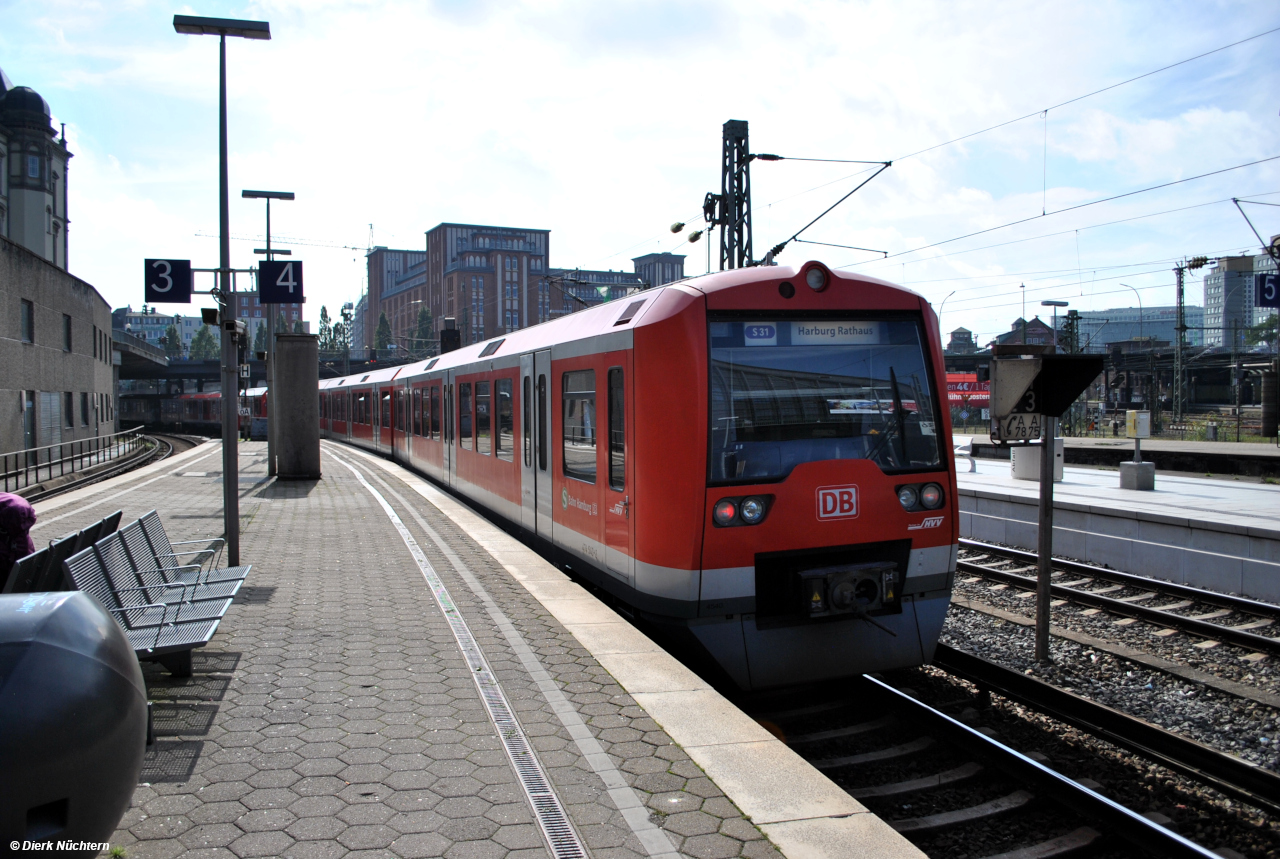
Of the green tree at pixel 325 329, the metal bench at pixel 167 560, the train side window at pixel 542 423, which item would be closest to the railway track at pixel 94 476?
the metal bench at pixel 167 560

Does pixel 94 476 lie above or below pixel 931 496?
below

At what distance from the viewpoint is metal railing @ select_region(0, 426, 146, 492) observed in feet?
62.4

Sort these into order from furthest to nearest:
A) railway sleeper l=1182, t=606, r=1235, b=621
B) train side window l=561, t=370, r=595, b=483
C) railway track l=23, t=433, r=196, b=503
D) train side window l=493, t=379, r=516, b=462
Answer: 1. railway track l=23, t=433, r=196, b=503
2. train side window l=493, t=379, r=516, b=462
3. railway sleeper l=1182, t=606, r=1235, b=621
4. train side window l=561, t=370, r=595, b=483

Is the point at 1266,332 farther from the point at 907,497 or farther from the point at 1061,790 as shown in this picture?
the point at 1061,790

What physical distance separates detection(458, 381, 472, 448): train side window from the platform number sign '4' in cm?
273

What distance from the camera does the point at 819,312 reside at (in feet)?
20.6

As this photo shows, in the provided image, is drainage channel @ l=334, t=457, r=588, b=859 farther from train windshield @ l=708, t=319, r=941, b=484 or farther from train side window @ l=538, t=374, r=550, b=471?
train side window @ l=538, t=374, r=550, b=471

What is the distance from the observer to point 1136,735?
18.5ft

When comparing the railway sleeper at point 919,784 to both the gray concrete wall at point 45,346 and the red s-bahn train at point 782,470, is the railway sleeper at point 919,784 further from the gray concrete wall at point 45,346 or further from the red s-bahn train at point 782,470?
the gray concrete wall at point 45,346

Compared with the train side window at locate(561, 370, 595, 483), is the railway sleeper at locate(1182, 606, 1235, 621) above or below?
below

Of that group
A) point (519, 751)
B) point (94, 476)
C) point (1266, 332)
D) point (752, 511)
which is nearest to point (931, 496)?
point (752, 511)

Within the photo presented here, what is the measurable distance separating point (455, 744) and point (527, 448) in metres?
5.61

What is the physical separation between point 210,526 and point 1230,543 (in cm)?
1258

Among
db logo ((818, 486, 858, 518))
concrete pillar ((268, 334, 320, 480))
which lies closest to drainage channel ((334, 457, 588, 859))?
db logo ((818, 486, 858, 518))
